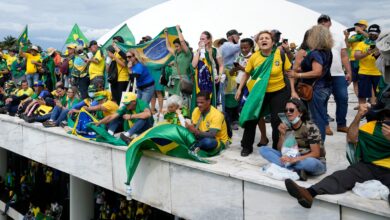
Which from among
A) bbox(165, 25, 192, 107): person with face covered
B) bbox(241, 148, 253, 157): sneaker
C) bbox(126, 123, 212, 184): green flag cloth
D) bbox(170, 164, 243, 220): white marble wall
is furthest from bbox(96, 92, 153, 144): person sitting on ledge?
bbox(241, 148, 253, 157): sneaker

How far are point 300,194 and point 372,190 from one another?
22.5 inches

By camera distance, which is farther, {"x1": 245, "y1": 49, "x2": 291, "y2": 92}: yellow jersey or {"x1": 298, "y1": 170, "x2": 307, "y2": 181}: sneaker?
{"x1": 245, "y1": 49, "x2": 291, "y2": 92}: yellow jersey

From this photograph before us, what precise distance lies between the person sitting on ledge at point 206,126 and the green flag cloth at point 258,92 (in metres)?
0.42

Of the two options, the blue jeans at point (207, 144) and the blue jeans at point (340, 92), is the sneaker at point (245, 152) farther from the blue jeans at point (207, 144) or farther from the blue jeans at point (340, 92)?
the blue jeans at point (340, 92)

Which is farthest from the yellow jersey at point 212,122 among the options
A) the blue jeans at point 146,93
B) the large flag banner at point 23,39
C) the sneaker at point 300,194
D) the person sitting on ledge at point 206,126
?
the large flag banner at point 23,39

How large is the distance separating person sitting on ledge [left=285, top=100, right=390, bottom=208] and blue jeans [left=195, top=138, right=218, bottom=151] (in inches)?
60.0

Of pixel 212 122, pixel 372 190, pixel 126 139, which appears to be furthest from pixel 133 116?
pixel 372 190

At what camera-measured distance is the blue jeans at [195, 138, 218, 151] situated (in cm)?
440

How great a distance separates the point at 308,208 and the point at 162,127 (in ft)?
6.41

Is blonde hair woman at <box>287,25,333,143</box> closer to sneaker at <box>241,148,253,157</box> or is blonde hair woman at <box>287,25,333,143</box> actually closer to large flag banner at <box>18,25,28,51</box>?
sneaker at <box>241,148,253,157</box>

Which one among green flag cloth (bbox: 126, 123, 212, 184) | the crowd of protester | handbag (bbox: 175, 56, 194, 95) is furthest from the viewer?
handbag (bbox: 175, 56, 194, 95)

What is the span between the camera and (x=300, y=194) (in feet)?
9.75

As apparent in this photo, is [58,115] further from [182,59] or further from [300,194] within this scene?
[300,194]

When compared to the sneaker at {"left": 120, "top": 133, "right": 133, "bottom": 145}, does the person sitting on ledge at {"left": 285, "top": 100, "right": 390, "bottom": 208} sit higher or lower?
higher
